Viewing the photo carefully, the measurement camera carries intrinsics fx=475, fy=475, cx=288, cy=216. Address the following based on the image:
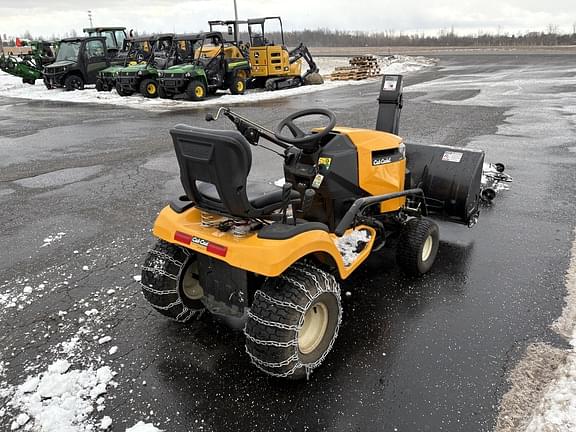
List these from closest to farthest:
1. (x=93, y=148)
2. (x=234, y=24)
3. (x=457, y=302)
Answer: (x=457, y=302) < (x=93, y=148) < (x=234, y=24)

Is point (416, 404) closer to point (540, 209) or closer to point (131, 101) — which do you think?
point (540, 209)

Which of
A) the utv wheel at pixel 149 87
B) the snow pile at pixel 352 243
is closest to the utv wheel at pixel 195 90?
the utv wheel at pixel 149 87

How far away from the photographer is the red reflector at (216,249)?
104 inches

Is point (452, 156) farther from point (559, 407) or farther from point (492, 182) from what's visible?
point (559, 407)

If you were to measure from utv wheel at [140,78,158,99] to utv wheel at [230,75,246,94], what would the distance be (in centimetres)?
268

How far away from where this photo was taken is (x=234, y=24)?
1822 centimetres

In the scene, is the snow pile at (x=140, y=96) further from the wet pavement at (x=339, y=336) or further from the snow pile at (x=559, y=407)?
the snow pile at (x=559, y=407)

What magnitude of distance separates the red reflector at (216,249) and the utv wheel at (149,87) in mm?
15427

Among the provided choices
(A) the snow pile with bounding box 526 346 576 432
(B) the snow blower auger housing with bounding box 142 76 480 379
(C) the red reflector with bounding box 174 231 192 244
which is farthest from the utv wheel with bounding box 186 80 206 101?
(A) the snow pile with bounding box 526 346 576 432

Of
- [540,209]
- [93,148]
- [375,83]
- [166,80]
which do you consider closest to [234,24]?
[166,80]

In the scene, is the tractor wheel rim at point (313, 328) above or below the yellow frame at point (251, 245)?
below

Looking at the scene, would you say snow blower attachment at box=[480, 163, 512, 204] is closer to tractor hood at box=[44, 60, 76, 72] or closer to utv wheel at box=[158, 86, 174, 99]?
utv wheel at box=[158, 86, 174, 99]

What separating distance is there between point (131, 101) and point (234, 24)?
16.9 ft

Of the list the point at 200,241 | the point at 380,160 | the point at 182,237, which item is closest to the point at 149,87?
the point at 380,160
